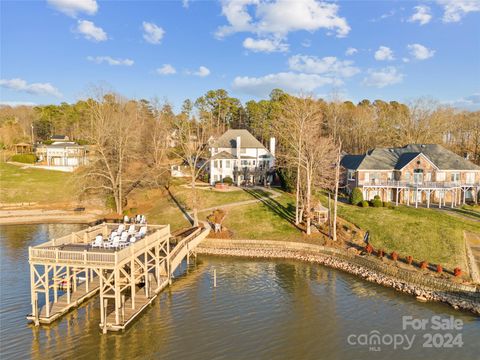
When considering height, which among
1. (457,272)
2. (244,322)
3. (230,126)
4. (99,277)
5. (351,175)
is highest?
(230,126)

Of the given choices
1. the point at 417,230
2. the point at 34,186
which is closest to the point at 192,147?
the point at 34,186

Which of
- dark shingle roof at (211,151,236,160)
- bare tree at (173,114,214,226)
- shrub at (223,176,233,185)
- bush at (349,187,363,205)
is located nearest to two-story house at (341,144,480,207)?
bush at (349,187,363,205)

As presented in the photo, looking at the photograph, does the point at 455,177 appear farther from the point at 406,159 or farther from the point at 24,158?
the point at 24,158

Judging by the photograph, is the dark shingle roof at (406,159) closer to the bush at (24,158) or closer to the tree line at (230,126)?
the tree line at (230,126)

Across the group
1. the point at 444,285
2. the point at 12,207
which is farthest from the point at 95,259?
the point at 12,207

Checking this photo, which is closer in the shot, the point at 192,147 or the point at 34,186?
the point at 34,186

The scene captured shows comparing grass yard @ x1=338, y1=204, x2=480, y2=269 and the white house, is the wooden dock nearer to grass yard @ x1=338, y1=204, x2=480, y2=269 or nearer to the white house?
grass yard @ x1=338, y1=204, x2=480, y2=269

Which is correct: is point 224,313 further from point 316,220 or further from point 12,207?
point 12,207
